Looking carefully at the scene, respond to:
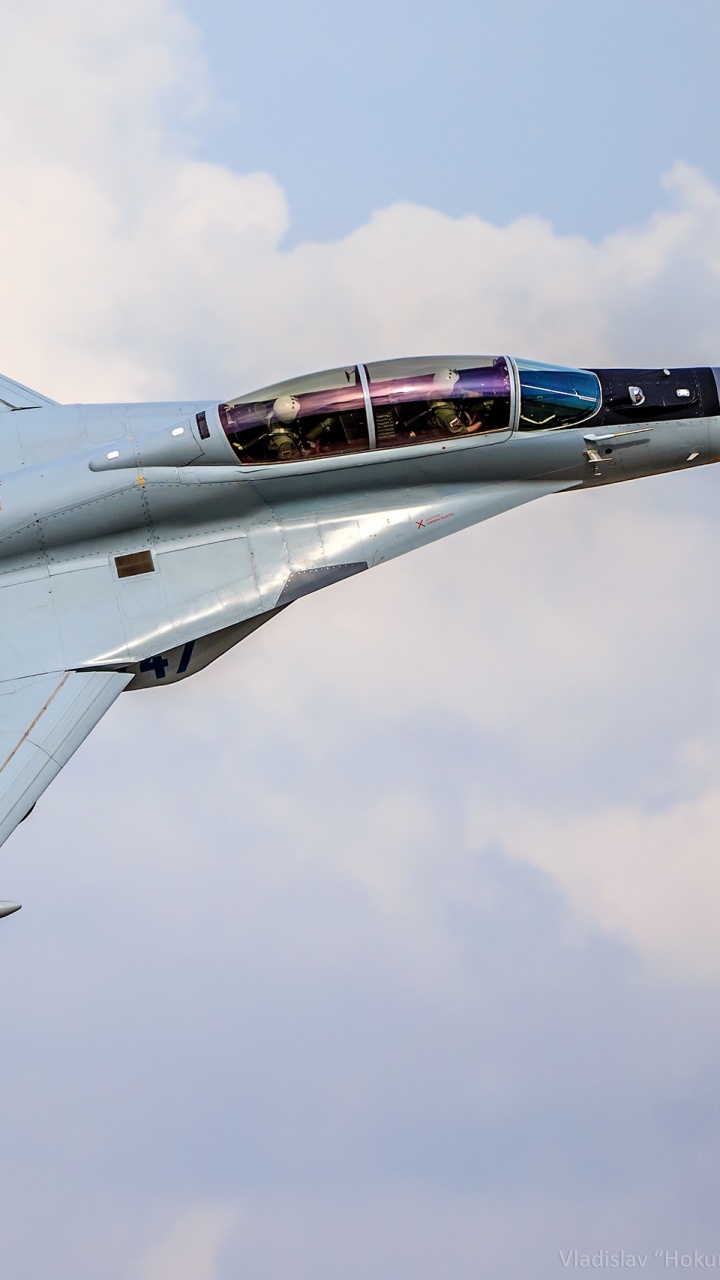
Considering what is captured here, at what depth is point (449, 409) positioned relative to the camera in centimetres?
1941

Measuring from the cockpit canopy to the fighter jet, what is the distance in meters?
0.02

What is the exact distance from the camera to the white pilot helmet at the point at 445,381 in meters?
19.4

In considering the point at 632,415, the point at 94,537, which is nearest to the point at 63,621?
the point at 94,537

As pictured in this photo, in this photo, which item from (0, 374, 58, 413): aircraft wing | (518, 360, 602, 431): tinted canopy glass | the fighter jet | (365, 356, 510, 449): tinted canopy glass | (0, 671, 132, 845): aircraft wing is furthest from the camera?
(0, 374, 58, 413): aircraft wing

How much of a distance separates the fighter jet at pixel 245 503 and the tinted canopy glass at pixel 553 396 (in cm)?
2

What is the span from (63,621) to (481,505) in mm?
5194

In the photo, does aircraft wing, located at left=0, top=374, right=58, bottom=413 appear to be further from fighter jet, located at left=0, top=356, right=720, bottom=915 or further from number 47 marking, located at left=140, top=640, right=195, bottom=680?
number 47 marking, located at left=140, top=640, right=195, bottom=680

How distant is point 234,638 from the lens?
778 inches

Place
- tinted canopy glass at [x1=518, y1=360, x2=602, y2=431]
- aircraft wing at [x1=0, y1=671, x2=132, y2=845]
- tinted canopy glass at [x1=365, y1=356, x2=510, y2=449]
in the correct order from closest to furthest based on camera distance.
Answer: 1. aircraft wing at [x1=0, y1=671, x2=132, y2=845]
2. tinted canopy glass at [x1=365, y1=356, x2=510, y2=449]
3. tinted canopy glass at [x1=518, y1=360, x2=602, y2=431]

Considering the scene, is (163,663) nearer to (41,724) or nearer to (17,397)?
(41,724)

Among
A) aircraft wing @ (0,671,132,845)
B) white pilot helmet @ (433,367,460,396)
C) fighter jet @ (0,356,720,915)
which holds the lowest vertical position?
aircraft wing @ (0,671,132,845)

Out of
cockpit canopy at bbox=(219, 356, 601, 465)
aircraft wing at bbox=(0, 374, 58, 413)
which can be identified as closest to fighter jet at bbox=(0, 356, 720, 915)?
cockpit canopy at bbox=(219, 356, 601, 465)

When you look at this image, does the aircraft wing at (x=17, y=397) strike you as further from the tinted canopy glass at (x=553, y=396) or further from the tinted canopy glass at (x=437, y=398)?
the tinted canopy glass at (x=553, y=396)

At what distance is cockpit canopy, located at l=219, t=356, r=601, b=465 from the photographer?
19.1 meters
